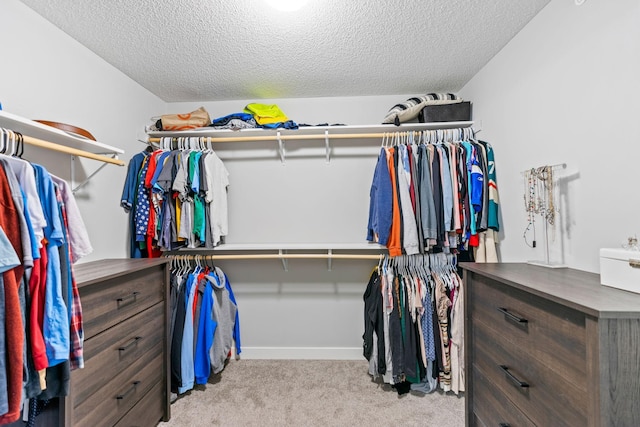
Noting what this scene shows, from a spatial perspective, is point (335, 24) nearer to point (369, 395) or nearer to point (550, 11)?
point (550, 11)

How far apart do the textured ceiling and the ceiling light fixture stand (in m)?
0.04

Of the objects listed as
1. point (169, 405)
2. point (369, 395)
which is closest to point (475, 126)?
point (369, 395)

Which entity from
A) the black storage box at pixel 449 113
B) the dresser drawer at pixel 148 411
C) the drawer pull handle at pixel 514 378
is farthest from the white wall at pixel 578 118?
the dresser drawer at pixel 148 411

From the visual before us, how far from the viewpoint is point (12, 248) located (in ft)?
2.62

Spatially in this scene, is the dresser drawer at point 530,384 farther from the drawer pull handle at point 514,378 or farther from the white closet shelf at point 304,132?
the white closet shelf at point 304,132

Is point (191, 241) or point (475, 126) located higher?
point (475, 126)

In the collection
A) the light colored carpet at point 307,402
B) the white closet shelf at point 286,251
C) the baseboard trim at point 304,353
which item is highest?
the white closet shelf at point 286,251

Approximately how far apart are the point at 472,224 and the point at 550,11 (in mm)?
1191

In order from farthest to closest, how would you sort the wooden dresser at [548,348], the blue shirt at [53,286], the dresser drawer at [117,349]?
the dresser drawer at [117,349] < the blue shirt at [53,286] < the wooden dresser at [548,348]

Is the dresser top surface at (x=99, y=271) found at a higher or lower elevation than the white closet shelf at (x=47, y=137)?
lower

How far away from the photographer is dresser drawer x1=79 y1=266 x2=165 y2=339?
3.74 ft

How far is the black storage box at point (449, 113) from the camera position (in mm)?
2088

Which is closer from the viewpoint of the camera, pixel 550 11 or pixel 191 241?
pixel 550 11

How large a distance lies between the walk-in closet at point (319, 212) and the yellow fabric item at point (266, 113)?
0.03 meters
